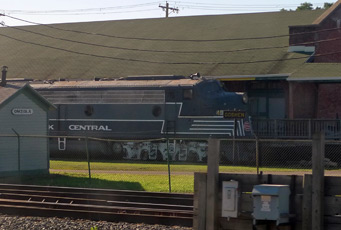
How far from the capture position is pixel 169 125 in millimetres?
31969

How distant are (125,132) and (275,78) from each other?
8768 millimetres

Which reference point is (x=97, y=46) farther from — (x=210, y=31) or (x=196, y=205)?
(x=196, y=205)

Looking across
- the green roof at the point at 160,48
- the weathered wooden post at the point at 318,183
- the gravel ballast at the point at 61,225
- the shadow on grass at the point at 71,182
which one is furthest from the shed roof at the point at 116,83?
the weathered wooden post at the point at 318,183

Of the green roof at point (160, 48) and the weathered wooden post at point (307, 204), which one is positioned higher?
the green roof at point (160, 48)

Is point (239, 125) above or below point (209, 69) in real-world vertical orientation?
below

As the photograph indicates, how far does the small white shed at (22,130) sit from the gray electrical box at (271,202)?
16.0m

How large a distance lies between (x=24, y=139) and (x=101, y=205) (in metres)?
10.1

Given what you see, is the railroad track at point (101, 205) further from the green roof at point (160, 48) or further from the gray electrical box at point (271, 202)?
the green roof at point (160, 48)

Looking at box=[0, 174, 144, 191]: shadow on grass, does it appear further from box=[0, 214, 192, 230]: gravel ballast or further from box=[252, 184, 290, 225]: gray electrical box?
box=[252, 184, 290, 225]: gray electrical box

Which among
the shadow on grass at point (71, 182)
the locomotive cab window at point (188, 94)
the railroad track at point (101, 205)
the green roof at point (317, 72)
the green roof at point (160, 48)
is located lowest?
the shadow on grass at point (71, 182)

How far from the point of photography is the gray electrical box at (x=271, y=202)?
980 centimetres

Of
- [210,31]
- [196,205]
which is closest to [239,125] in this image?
[210,31]

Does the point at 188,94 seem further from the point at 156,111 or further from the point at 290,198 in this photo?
the point at 290,198

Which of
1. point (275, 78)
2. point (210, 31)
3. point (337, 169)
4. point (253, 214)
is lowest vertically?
point (337, 169)
